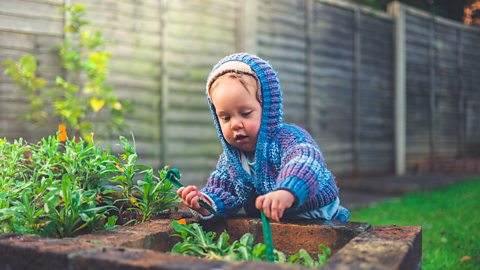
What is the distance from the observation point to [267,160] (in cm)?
217

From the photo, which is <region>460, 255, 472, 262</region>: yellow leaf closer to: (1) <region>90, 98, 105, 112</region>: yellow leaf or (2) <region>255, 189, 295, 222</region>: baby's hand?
(2) <region>255, 189, 295, 222</region>: baby's hand

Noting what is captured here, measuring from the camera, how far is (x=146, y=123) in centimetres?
513

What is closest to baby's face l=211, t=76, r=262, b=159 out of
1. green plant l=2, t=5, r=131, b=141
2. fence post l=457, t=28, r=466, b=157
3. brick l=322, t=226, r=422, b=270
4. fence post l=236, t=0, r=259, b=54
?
brick l=322, t=226, r=422, b=270

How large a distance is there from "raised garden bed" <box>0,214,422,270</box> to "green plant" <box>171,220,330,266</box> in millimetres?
64

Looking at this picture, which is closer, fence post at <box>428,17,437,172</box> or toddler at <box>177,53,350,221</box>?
toddler at <box>177,53,350,221</box>

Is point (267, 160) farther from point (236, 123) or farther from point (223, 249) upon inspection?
point (223, 249)

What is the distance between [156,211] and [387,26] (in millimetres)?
7021

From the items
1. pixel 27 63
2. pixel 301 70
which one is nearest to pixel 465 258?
pixel 27 63

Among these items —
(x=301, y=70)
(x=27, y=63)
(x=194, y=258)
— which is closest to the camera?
(x=194, y=258)

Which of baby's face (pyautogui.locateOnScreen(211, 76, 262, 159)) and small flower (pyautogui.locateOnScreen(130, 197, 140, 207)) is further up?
baby's face (pyautogui.locateOnScreen(211, 76, 262, 159))

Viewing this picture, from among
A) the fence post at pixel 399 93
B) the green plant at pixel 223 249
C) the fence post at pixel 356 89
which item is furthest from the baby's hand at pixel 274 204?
the fence post at pixel 399 93

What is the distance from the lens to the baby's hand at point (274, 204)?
5.42 feet

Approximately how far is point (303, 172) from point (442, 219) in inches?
131

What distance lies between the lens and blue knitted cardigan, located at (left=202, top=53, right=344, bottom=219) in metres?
2.11
